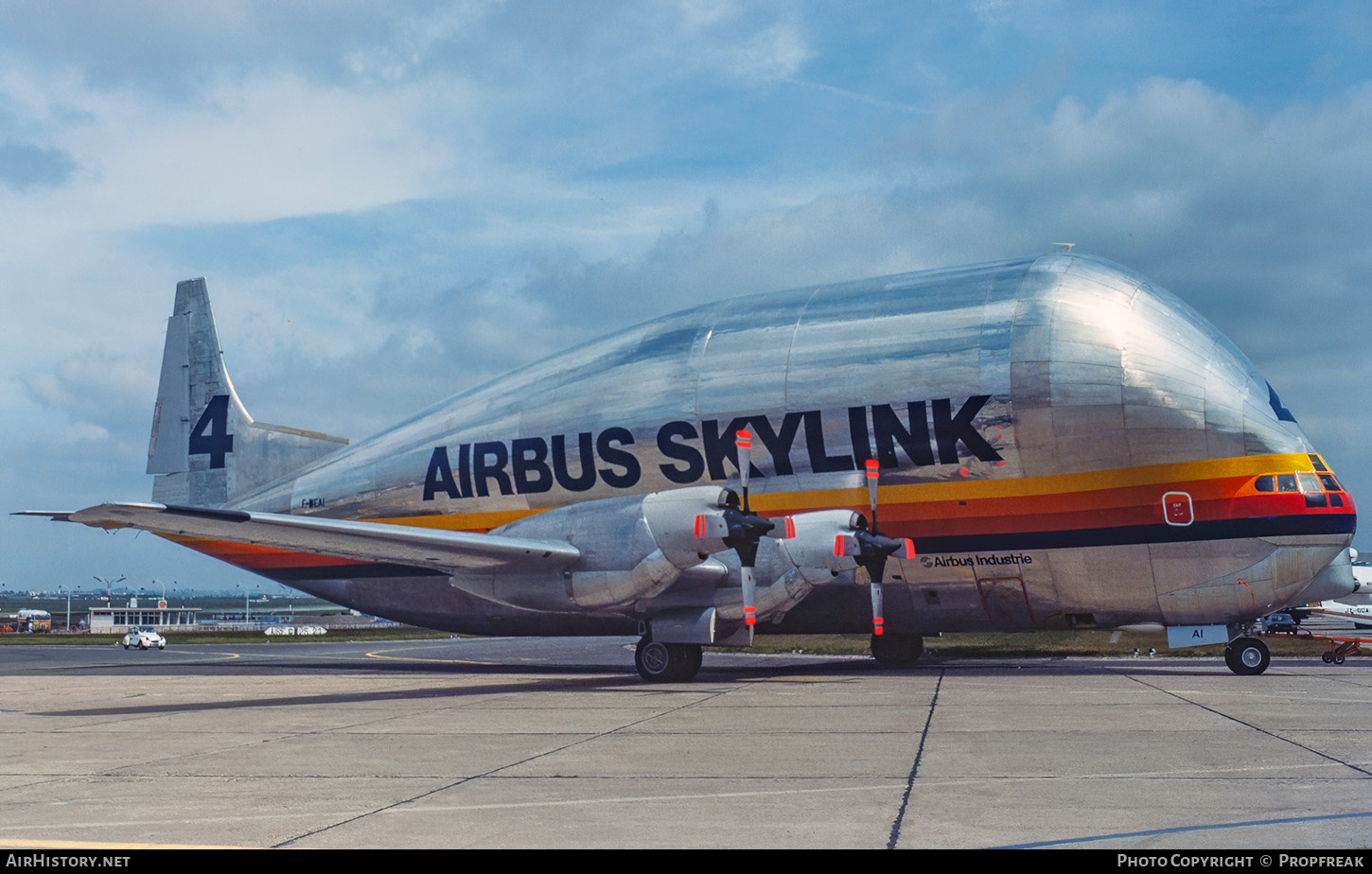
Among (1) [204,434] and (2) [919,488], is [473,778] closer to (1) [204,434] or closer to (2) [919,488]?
(2) [919,488]

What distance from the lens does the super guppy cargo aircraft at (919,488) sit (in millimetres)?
20828

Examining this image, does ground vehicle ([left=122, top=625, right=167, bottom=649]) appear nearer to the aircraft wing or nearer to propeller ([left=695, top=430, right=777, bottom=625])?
the aircraft wing

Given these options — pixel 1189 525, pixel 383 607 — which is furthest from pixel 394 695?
pixel 1189 525

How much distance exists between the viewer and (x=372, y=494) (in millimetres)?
28266

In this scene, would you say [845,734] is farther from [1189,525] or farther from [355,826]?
[1189,525]

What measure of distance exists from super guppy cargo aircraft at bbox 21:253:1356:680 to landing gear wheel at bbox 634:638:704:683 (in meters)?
0.06

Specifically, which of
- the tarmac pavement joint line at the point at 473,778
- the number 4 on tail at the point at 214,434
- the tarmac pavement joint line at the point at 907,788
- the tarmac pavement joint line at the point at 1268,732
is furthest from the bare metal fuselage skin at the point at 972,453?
the number 4 on tail at the point at 214,434

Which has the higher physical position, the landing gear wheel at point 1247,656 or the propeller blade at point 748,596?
the propeller blade at point 748,596

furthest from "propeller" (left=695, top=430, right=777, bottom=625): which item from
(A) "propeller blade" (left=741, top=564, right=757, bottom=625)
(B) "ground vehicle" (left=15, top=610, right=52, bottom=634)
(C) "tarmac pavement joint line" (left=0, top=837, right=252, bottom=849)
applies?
(B) "ground vehicle" (left=15, top=610, right=52, bottom=634)

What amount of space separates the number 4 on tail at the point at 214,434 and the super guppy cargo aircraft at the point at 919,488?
34.3 feet

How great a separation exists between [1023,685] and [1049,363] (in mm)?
6290

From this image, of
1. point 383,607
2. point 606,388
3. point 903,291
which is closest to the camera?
point 903,291

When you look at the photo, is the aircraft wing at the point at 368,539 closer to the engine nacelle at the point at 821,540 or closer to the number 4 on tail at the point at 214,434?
the engine nacelle at the point at 821,540

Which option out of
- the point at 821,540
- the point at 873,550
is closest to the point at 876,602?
the point at 873,550
